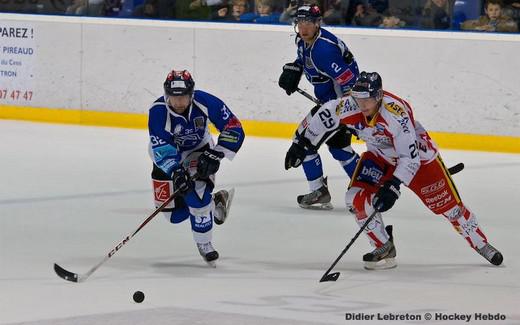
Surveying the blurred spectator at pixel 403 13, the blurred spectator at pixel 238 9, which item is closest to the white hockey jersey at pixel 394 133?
the blurred spectator at pixel 403 13

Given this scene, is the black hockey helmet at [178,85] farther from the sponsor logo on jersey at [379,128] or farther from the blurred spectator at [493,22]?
→ the blurred spectator at [493,22]

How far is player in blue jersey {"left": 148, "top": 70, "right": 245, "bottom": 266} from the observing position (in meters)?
5.83

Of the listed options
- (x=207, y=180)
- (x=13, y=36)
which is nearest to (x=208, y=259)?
(x=207, y=180)

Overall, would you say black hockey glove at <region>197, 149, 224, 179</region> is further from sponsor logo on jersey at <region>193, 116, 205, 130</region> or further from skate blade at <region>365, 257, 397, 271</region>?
skate blade at <region>365, 257, 397, 271</region>

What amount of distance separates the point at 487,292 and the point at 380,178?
81 cm

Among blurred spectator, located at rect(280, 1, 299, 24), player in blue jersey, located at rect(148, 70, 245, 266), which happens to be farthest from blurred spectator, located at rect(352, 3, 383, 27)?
player in blue jersey, located at rect(148, 70, 245, 266)

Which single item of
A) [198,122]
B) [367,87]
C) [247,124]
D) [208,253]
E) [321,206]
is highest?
[367,87]

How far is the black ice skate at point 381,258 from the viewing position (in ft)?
19.4

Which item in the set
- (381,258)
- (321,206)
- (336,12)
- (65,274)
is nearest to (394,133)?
(381,258)

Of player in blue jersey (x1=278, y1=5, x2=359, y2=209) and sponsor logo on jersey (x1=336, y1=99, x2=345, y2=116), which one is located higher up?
sponsor logo on jersey (x1=336, y1=99, x2=345, y2=116)

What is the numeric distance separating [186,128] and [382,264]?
3.63 feet

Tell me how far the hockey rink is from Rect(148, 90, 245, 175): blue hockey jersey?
51cm

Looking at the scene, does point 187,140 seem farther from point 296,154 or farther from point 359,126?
point 359,126

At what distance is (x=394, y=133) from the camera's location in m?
5.69
